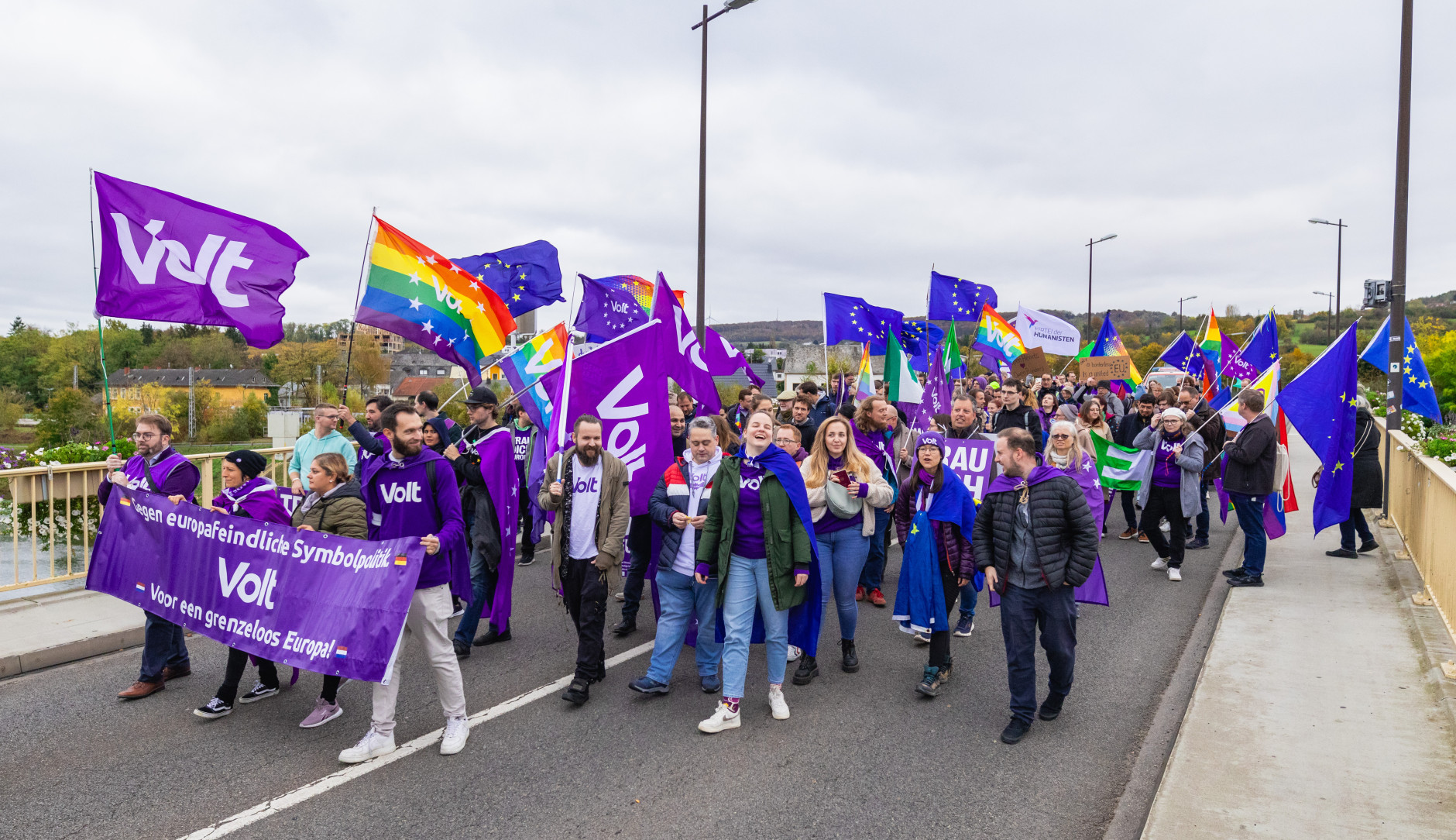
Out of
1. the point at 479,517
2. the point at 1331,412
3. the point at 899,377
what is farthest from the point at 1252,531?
the point at 479,517

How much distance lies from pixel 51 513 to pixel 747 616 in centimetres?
602

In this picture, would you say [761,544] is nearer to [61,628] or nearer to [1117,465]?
[61,628]

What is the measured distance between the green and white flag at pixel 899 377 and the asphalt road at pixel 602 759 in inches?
173

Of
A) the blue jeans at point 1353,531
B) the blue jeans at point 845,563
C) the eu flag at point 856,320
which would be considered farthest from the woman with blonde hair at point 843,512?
the eu flag at point 856,320

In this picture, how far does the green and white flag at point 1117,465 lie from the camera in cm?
967

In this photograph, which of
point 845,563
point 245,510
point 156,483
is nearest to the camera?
point 245,510

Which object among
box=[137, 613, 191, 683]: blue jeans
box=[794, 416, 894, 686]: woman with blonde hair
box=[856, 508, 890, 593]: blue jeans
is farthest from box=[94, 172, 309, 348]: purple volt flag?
box=[856, 508, 890, 593]: blue jeans

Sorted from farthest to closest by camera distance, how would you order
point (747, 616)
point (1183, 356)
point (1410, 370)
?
point (1183, 356), point (1410, 370), point (747, 616)

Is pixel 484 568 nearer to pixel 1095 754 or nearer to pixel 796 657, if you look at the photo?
pixel 796 657

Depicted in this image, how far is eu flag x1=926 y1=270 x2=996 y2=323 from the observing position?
14430 millimetres

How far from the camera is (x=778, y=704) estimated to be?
511 cm

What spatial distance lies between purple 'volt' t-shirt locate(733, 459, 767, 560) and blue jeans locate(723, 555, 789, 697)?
0.16 feet

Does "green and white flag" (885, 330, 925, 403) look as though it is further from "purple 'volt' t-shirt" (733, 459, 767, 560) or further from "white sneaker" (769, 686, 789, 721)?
"white sneaker" (769, 686, 789, 721)

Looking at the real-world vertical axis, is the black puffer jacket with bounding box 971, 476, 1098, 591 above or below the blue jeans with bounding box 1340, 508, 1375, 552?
above
